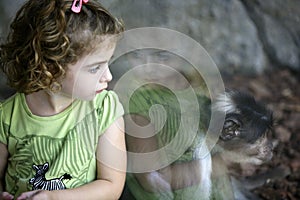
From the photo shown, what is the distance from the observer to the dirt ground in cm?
231

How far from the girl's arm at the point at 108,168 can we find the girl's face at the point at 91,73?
0.12 meters

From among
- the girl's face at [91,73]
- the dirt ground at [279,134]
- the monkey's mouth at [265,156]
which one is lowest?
the dirt ground at [279,134]

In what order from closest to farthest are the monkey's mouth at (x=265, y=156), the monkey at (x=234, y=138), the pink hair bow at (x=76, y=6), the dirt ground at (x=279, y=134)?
the pink hair bow at (x=76, y=6)
the monkey at (x=234, y=138)
the monkey's mouth at (x=265, y=156)
the dirt ground at (x=279, y=134)

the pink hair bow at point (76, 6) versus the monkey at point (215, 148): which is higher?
the pink hair bow at point (76, 6)

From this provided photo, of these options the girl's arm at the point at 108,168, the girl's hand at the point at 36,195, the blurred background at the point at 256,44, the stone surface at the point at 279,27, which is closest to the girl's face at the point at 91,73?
the girl's arm at the point at 108,168

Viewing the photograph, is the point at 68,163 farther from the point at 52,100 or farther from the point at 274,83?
the point at 274,83

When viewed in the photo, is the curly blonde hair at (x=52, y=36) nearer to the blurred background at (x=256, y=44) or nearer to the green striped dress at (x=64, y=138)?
the green striped dress at (x=64, y=138)

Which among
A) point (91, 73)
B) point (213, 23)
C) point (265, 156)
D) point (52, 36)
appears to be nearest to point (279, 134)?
point (265, 156)

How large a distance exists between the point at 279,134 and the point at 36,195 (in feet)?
3.29

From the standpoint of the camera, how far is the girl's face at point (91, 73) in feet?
5.74

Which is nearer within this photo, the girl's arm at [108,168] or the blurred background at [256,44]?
the girl's arm at [108,168]

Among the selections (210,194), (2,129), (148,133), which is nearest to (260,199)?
(210,194)

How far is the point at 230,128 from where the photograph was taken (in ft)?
6.48

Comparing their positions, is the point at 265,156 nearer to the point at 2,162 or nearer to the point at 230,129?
the point at 230,129
